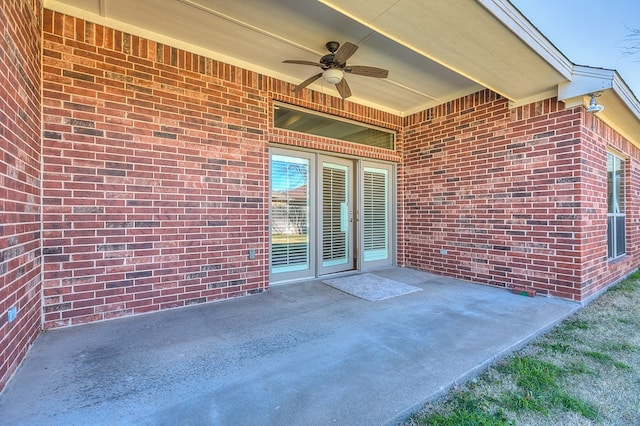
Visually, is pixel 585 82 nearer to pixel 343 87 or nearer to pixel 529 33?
pixel 529 33

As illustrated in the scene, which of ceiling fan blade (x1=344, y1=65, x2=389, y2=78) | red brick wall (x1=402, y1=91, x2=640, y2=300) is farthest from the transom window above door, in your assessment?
ceiling fan blade (x1=344, y1=65, x2=389, y2=78)

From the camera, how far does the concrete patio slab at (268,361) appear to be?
156 cm

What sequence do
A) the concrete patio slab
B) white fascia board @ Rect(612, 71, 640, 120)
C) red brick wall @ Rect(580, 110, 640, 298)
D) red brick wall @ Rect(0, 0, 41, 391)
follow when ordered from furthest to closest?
1. red brick wall @ Rect(580, 110, 640, 298)
2. white fascia board @ Rect(612, 71, 640, 120)
3. red brick wall @ Rect(0, 0, 41, 391)
4. the concrete patio slab

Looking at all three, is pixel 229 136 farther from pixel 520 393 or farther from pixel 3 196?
pixel 520 393

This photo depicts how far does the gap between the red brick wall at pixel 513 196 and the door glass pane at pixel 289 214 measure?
2.26 meters

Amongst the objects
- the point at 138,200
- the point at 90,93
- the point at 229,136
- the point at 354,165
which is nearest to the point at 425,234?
the point at 354,165

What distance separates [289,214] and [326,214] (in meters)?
0.73

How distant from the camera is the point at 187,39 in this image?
3.26 m

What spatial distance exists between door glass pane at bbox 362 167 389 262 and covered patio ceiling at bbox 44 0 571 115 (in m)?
1.96

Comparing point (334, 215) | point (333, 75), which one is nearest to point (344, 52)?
point (333, 75)

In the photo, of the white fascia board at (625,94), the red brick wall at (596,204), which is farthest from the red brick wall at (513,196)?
the white fascia board at (625,94)

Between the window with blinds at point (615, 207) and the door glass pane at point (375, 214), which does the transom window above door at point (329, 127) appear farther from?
the window with blinds at point (615, 207)

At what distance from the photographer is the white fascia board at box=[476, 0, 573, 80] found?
2371 mm

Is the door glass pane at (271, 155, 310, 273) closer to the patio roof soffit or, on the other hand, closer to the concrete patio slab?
the concrete patio slab
